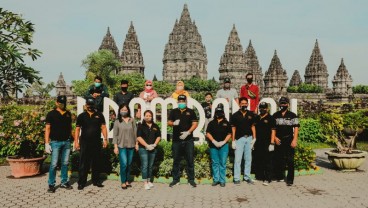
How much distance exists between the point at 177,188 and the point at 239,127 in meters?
2.33

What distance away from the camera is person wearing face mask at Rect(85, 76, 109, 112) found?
10.2 meters

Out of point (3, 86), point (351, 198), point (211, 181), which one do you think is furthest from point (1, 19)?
point (351, 198)

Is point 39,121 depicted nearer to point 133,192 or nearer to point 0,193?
point 0,193

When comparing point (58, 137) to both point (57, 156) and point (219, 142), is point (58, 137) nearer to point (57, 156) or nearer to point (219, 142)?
point (57, 156)

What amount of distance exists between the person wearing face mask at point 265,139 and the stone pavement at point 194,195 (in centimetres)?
41

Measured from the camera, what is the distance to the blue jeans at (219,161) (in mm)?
8977

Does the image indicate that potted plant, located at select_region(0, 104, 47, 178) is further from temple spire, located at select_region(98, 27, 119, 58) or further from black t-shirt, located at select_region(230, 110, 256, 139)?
temple spire, located at select_region(98, 27, 119, 58)

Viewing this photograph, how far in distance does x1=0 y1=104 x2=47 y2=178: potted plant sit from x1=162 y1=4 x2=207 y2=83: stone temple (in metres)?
84.4

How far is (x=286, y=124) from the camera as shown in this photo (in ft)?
30.2

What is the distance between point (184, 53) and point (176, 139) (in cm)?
8931

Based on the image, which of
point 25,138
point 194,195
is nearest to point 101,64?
point 25,138

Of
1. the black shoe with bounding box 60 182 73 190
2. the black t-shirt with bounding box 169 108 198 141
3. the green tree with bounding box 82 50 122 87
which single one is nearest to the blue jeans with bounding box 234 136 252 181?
the black t-shirt with bounding box 169 108 198 141

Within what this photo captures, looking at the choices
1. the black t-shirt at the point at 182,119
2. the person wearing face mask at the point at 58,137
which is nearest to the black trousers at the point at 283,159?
the black t-shirt at the point at 182,119

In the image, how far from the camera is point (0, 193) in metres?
8.42
